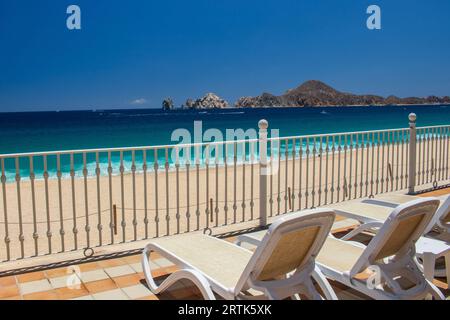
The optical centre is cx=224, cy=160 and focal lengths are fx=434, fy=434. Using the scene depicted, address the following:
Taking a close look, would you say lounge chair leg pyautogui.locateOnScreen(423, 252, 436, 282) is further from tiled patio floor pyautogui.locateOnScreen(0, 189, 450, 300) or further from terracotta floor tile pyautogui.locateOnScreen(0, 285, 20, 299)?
terracotta floor tile pyautogui.locateOnScreen(0, 285, 20, 299)

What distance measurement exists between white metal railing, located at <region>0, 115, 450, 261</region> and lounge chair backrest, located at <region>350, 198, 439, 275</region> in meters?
2.13

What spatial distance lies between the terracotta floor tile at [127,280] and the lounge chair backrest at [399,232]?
6.16ft

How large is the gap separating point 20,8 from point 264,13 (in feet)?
91.1

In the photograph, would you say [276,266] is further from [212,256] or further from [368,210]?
[368,210]

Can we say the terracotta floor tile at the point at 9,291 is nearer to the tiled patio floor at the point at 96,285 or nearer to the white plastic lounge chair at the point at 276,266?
the tiled patio floor at the point at 96,285

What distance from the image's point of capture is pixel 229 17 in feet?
160

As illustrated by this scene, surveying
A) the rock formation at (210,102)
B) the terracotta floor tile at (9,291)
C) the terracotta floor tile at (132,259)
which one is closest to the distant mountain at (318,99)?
the rock formation at (210,102)

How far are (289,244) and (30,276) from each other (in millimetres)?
2556

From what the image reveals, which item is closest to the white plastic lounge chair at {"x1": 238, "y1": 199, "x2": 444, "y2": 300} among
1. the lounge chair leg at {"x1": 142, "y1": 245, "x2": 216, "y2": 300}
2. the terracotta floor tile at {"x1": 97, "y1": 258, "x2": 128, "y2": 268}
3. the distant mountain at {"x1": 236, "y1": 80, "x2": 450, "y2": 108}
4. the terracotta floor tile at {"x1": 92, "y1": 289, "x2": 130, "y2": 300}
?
the lounge chair leg at {"x1": 142, "y1": 245, "x2": 216, "y2": 300}

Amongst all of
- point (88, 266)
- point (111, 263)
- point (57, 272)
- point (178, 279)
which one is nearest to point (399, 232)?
point (178, 279)

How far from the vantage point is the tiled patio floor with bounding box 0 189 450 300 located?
3484 mm

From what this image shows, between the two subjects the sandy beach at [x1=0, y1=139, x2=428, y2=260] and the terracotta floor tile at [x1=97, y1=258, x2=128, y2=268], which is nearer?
the terracotta floor tile at [x1=97, y1=258, x2=128, y2=268]
